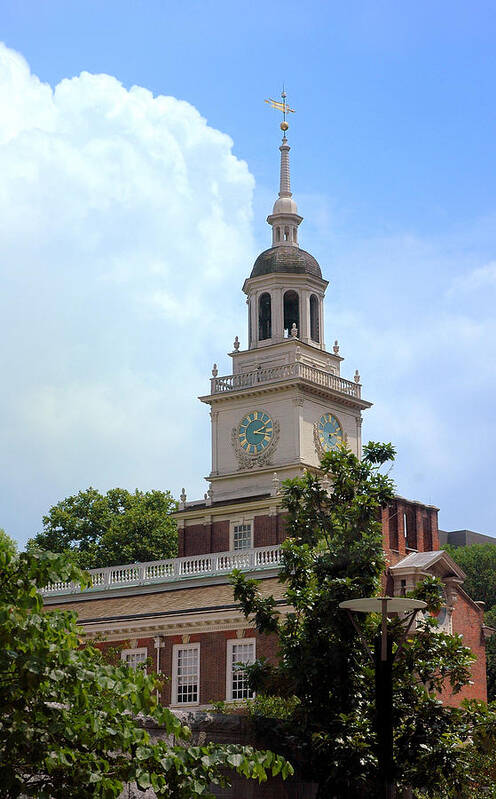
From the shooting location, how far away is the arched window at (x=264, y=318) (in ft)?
214

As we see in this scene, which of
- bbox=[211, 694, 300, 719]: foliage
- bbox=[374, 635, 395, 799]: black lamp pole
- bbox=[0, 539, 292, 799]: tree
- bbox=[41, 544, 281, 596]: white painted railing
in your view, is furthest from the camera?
bbox=[41, 544, 281, 596]: white painted railing

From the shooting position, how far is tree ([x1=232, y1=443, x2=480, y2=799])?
2419 centimetres

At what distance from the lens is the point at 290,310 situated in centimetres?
6562

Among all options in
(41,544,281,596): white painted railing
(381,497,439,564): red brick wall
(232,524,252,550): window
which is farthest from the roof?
(232,524,252,550): window

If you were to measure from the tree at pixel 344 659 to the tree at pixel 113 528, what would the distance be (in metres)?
49.6

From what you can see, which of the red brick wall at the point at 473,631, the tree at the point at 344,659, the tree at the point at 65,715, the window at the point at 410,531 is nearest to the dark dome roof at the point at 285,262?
the window at the point at 410,531

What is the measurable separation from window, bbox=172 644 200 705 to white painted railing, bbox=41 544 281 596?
4.24 metres

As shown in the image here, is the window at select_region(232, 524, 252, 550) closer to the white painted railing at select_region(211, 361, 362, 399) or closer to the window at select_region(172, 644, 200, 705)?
the white painted railing at select_region(211, 361, 362, 399)

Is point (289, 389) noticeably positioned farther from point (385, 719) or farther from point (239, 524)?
point (385, 719)

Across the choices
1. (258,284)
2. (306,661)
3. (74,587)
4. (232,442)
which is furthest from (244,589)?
(258,284)

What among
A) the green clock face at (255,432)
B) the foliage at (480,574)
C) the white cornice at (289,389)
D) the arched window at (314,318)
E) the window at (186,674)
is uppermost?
the arched window at (314,318)

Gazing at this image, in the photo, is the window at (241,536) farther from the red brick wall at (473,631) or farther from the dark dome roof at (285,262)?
the dark dome roof at (285,262)

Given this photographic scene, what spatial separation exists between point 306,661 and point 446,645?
10.5 feet

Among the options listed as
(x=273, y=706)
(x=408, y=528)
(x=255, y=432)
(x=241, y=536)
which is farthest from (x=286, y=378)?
(x=273, y=706)
